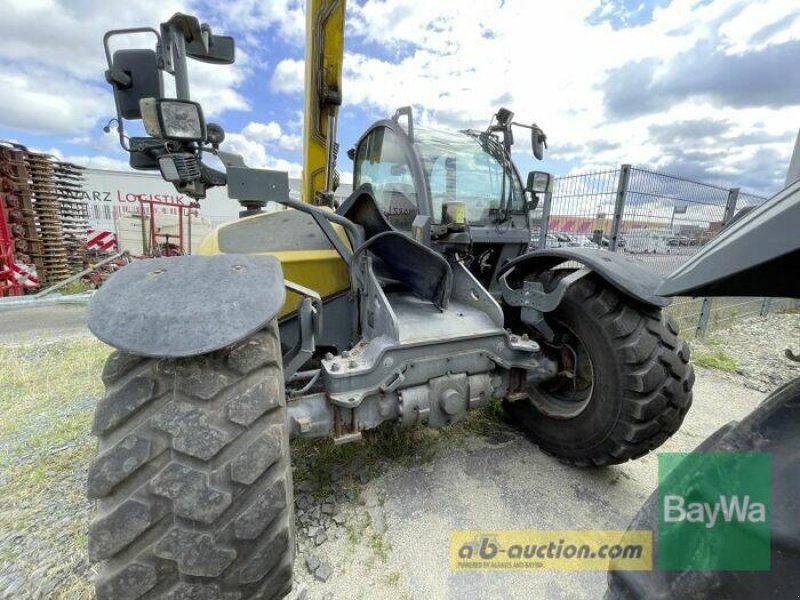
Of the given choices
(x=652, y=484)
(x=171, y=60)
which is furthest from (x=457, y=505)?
(x=171, y=60)

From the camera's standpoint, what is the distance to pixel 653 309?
213 cm

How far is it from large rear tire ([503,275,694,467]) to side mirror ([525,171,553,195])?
93cm

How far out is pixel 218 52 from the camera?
2.12 meters

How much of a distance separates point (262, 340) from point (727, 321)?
7.81 m

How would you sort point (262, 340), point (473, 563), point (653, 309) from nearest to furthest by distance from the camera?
point (262, 340)
point (473, 563)
point (653, 309)

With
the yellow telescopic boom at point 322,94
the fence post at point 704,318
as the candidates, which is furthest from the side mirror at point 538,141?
the fence post at point 704,318

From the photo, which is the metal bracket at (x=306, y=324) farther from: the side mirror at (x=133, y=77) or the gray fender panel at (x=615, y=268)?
the gray fender panel at (x=615, y=268)

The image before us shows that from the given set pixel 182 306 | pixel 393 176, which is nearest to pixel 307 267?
pixel 393 176

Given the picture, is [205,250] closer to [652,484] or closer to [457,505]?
[457,505]

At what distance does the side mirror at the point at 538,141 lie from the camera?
3164mm

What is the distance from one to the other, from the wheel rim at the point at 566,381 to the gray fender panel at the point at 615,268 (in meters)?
0.42

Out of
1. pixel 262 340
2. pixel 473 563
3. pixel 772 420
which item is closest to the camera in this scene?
pixel 772 420

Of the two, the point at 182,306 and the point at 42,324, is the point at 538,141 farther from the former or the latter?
the point at 42,324

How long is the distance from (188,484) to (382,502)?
1308mm
